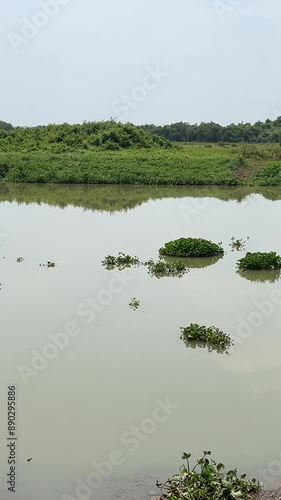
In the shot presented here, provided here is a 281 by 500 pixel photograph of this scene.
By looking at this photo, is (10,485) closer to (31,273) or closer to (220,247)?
(31,273)

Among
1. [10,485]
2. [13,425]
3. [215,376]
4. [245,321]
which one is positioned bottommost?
[10,485]

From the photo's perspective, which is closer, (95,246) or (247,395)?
(247,395)

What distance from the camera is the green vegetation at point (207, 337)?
858 cm

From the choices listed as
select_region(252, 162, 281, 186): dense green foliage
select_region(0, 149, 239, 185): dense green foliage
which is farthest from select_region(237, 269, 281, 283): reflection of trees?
select_region(252, 162, 281, 186): dense green foliage

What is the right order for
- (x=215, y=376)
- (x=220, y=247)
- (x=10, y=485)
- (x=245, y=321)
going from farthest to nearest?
(x=220, y=247) < (x=245, y=321) < (x=215, y=376) < (x=10, y=485)

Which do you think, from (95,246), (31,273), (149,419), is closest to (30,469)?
(149,419)

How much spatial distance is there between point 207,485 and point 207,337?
3.73 meters

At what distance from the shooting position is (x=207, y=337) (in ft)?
28.5

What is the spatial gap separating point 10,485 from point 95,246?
9889mm

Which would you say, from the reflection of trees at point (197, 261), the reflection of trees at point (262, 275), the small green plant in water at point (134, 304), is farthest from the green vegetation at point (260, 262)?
the small green plant in water at point (134, 304)

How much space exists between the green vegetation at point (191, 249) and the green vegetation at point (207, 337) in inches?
209

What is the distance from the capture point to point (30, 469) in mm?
5500

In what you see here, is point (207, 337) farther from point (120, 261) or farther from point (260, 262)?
point (120, 261)

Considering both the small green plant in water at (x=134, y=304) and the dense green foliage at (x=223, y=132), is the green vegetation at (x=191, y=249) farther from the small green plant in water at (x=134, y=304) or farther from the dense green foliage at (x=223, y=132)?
the dense green foliage at (x=223, y=132)
